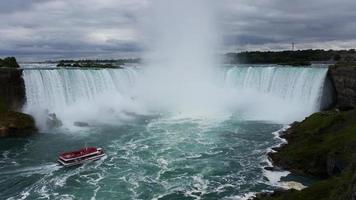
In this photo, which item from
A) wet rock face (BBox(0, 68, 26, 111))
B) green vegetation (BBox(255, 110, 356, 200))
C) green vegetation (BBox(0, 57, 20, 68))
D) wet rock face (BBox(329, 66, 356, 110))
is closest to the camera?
green vegetation (BBox(255, 110, 356, 200))

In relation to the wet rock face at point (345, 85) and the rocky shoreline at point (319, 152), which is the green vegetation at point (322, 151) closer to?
A: the rocky shoreline at point (319, 152)

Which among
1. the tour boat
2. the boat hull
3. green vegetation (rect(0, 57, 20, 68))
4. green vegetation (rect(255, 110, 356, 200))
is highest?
green vegetation (rect(0, 57, 20, 68))

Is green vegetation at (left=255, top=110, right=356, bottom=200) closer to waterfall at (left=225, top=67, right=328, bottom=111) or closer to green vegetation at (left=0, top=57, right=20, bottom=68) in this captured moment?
waterfall at (left=225, top=67, right=328, bottom=111)

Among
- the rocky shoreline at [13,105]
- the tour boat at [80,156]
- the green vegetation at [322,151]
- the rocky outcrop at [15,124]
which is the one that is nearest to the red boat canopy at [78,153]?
the tour boat at [80,156]

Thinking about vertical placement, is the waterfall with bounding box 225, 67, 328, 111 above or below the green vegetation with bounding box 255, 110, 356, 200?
above

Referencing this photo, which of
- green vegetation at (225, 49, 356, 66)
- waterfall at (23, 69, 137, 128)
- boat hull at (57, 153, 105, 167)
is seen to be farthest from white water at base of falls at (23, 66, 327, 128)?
green vegetation at (225, 49, 356, 66)

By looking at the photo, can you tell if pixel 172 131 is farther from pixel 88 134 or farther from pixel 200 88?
pixel 200 88

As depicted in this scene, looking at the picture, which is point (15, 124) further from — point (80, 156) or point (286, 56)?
point (286, 56)
